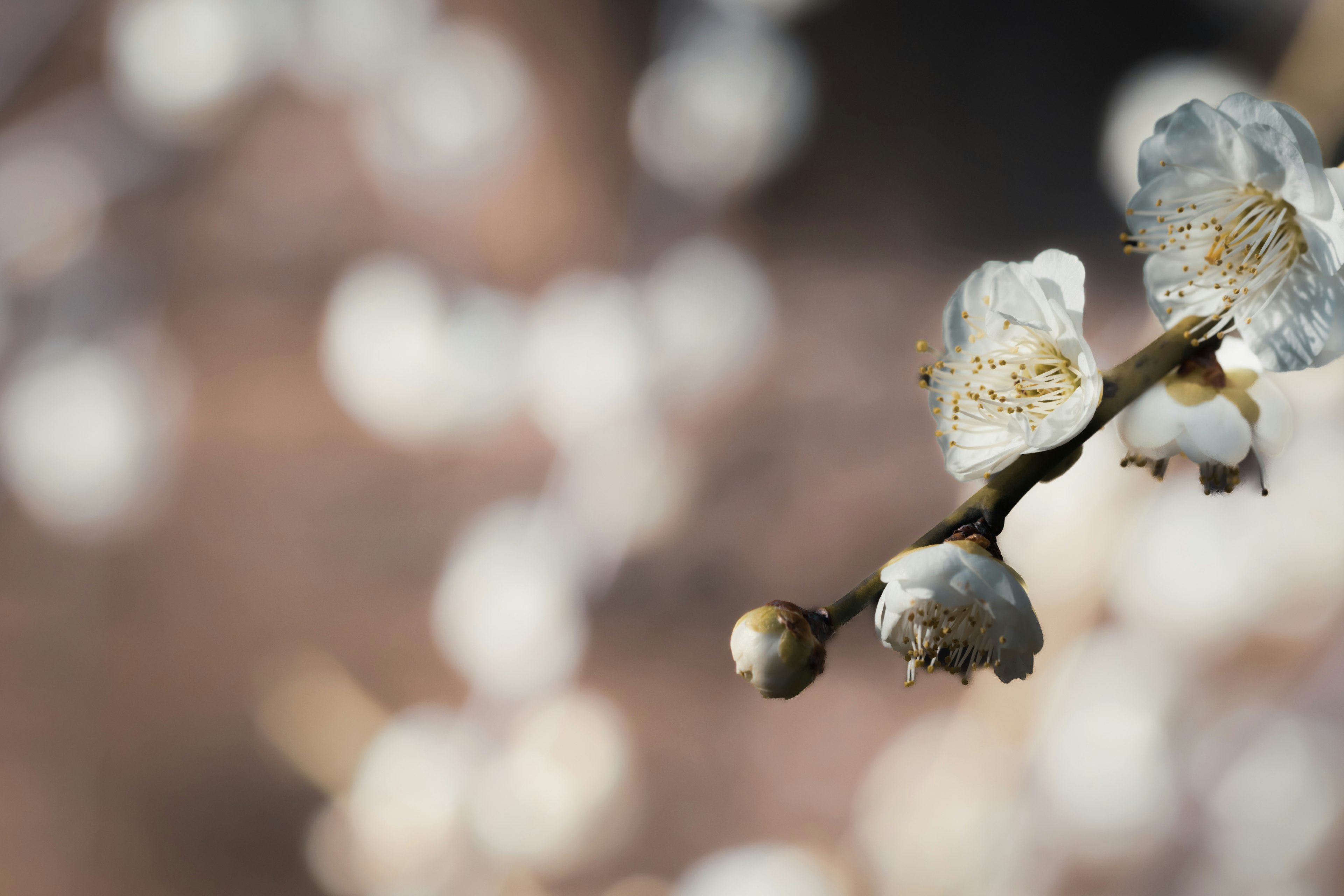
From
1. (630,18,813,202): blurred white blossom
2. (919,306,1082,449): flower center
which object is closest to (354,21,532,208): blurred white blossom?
(630,18,813,202): blurred white blossom

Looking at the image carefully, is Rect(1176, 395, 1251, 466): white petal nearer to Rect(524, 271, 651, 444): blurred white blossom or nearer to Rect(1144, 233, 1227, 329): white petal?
Rect(1144, 233, 1227, 329): white petal

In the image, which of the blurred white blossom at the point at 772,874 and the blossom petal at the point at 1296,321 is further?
the blurred white blossom at the point at 772,874

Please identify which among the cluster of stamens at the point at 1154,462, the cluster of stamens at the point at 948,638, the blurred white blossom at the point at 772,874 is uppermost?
the blurred white blossom at the point at 772,874

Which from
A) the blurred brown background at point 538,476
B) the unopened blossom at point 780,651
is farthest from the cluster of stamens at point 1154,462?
the blurred brown background at point 538,476

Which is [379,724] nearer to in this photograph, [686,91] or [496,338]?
[496,338]

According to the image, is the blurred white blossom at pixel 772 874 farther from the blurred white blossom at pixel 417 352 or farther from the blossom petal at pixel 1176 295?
the blossom petal at pixel 1176 295

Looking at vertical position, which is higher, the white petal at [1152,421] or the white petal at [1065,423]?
the white petal at [1152,421]
